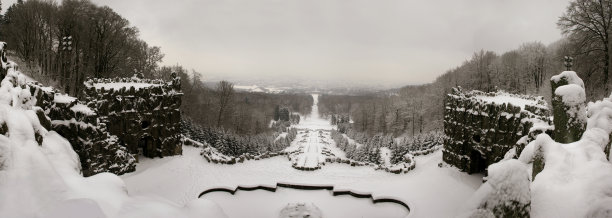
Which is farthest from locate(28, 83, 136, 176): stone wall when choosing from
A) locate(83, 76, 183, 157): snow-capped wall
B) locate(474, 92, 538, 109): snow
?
locate(474, 92, 538, 109): snow

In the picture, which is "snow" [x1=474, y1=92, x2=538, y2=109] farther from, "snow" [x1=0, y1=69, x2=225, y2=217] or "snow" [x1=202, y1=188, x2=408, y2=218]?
"snow" [x1=0, y1=69, x2=225, y2=217]

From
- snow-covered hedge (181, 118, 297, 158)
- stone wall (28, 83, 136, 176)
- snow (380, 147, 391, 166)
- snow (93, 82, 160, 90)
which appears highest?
snow (93, 82, 160, 90)

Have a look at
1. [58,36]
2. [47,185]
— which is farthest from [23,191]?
[58,36]

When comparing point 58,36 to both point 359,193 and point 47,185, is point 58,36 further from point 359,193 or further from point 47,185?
point 47,185

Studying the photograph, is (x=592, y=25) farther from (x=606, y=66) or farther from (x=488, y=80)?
(x=488, y=80)

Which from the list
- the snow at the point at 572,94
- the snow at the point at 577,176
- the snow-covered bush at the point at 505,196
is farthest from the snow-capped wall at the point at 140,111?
the snow at the point at 572,94

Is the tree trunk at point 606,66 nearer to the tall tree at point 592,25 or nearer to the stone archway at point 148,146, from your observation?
the tall tree at point 592,25
